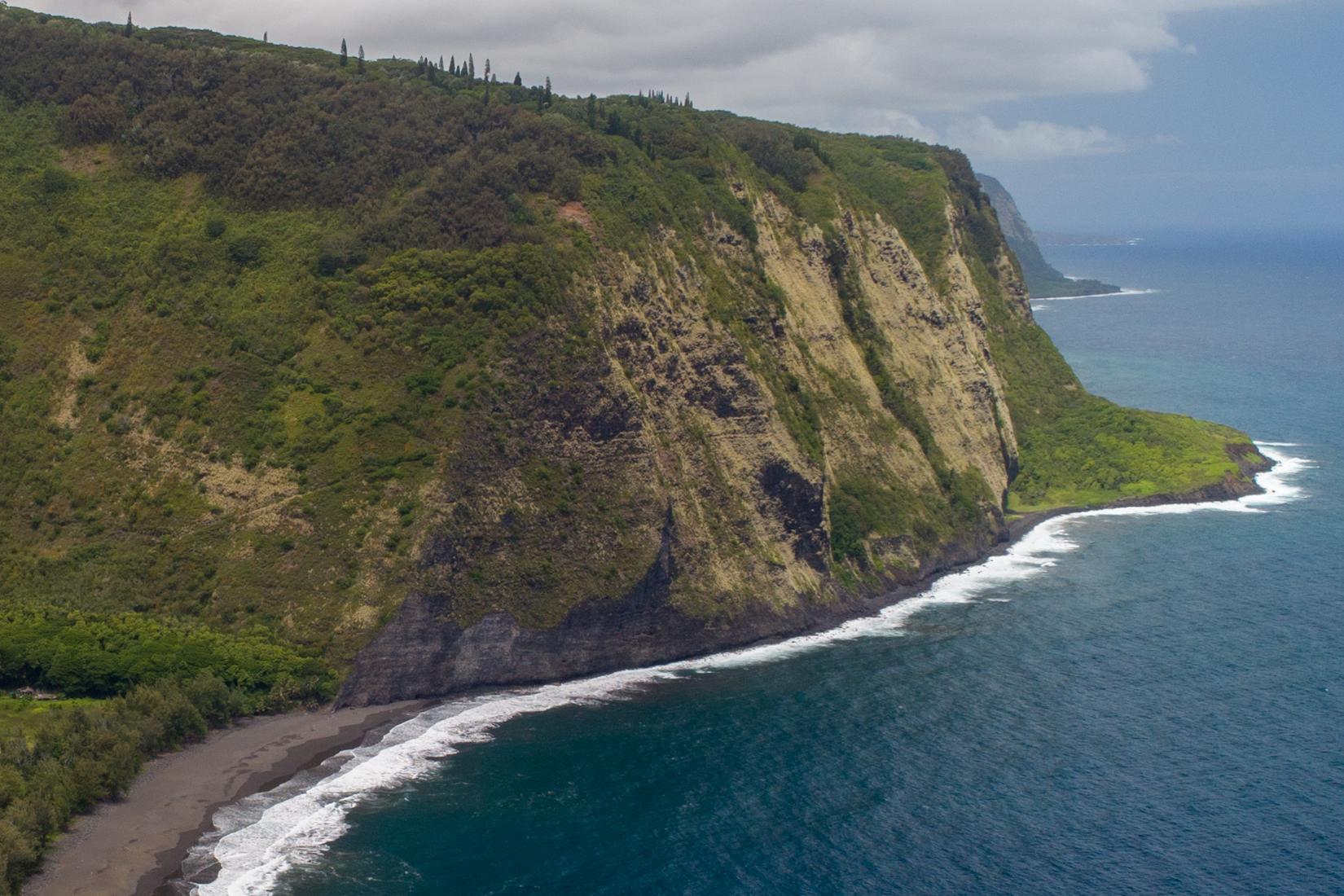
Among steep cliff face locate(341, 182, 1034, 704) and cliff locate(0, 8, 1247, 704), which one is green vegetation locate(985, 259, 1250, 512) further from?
cliff locate(0, 8, 1247, 704)

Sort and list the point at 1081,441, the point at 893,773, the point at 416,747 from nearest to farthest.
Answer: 1. the point at 893,773
2. the point at 416,747
3. the point at 1081,441

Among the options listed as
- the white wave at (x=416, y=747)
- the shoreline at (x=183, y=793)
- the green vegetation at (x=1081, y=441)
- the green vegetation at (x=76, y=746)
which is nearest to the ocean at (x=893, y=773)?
the white wave at (x=416, y=747)

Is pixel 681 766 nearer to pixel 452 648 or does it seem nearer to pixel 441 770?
pixel 441 770

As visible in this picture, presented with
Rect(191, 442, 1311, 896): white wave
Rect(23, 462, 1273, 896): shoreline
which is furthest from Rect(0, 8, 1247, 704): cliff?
Rect(23, 462, 1273, 896): shoreline

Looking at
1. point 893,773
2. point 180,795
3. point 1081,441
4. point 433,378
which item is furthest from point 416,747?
point 1081,441

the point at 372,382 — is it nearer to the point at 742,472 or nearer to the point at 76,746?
the point at 742,472

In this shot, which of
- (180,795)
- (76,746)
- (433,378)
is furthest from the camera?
(433,378)

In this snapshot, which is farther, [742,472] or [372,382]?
[742,472]
